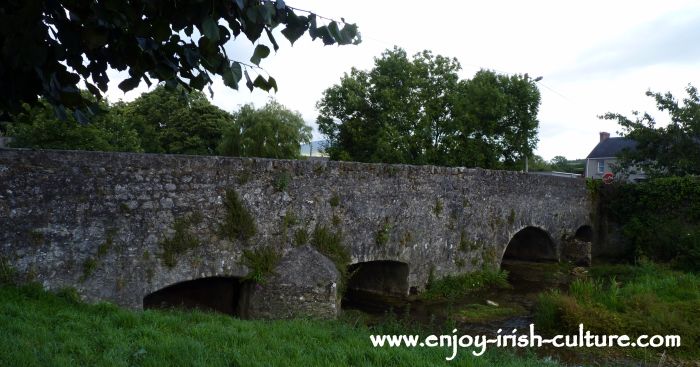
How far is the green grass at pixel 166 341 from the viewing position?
5.19m

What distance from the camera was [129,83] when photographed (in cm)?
365

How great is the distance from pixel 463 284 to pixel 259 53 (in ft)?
38.0

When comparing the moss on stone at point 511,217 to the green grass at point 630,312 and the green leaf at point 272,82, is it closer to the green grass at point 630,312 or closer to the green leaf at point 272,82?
the green grass at point 630,312

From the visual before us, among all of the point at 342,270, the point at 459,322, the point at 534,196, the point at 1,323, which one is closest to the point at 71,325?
the point at 1,323

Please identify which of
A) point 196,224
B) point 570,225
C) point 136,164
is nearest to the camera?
point 136,164

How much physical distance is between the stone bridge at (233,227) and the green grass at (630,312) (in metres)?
3.34

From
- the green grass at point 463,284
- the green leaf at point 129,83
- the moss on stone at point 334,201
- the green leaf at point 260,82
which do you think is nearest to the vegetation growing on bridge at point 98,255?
the moss on stone at point 334,201

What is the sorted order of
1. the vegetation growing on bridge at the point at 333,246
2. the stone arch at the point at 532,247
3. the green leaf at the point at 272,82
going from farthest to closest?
the stone arch at the point at 532,247 → the vegetation growing on bridge at the point at 333,246 → the green leaf at the point at 272,82

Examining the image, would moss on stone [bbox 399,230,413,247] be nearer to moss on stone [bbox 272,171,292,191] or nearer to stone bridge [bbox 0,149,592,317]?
stone bridge [bbox 0,149,592,317]

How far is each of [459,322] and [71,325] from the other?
23.2 feet

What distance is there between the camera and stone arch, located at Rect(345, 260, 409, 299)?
42.6ft

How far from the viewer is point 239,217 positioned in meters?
9.44

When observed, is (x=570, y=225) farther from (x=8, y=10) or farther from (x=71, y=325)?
(x=8, y=10)

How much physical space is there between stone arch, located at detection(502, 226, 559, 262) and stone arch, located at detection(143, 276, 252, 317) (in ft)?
36.9
